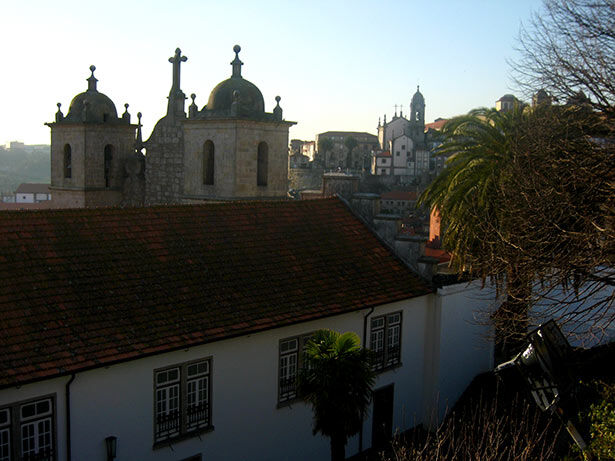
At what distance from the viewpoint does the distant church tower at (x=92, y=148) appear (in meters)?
28.5

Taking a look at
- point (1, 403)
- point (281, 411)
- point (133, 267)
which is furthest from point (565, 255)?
point (1, 403)

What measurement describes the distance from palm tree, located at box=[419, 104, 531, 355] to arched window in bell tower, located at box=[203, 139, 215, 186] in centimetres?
821

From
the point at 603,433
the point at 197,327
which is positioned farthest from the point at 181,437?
the point at 603,433

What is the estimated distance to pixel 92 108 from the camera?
28.5 metres

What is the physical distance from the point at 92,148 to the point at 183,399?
1854cm

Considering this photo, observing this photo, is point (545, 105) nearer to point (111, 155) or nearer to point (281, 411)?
point (281, 411)

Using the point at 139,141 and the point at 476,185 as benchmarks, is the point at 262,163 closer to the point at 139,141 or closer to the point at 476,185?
the point at 139,141

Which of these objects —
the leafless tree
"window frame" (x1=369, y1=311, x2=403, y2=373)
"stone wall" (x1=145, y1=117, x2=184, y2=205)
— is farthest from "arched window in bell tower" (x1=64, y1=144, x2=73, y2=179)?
the leafless tree

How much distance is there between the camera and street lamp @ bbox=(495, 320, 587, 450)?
47.1ft

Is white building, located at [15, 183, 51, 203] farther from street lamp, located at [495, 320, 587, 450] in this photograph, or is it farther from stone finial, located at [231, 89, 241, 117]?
street lamp, located at [495, 320, 587, 450]

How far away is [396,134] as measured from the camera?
508 feet

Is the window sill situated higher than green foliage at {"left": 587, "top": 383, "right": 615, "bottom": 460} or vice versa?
green foliage at {"left": 587, "top": 383, "right": 615, "bottom": 460}

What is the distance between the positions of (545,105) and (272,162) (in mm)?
10890

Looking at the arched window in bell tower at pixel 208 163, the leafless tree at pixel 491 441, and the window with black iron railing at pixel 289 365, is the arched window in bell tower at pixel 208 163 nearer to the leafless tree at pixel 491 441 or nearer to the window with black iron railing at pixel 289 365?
the window with black iron railing at pixel 289 365
